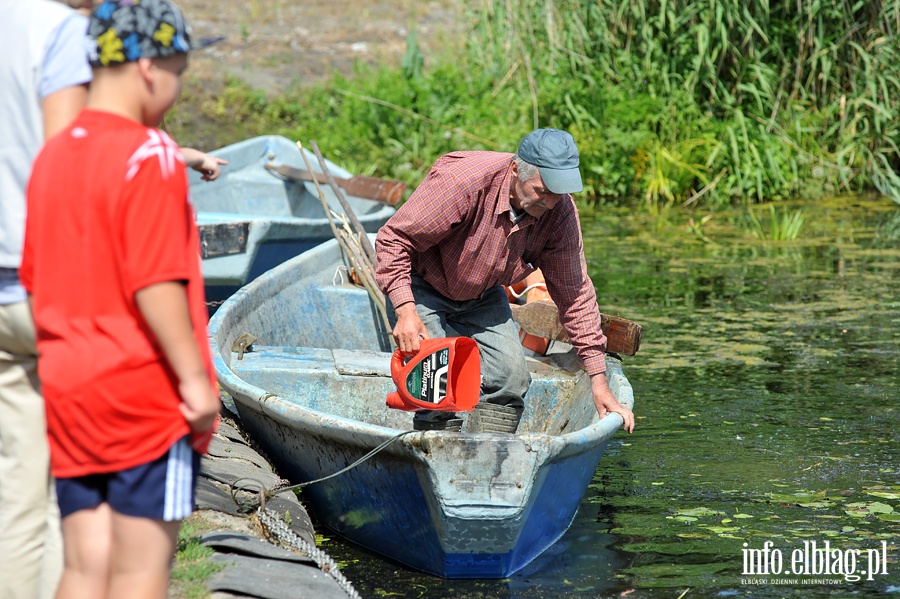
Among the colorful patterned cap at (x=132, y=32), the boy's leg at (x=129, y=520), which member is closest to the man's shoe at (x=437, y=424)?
the boy's leg at (x=129, y=520)

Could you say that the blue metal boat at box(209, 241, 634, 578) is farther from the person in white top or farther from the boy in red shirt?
the boy in red shirt

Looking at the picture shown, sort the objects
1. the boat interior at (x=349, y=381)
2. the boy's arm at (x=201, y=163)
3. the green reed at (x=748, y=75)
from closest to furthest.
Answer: the boy's arm at (x=201, y=163), the boat interior at (x=349, y=381), the green reed at (x=748, y=75)

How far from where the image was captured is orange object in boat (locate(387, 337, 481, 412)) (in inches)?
161

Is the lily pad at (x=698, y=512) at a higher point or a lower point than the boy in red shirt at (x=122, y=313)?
lower

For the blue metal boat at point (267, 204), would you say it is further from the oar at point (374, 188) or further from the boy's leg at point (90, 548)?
the boy's leg at point (90, 548)

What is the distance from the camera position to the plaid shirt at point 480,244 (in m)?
4.22

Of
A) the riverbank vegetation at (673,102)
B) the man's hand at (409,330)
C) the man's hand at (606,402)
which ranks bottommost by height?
the riverbank vegetation at (673,102)

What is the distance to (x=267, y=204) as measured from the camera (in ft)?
31.5

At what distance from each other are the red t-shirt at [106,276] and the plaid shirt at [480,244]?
2114 mm

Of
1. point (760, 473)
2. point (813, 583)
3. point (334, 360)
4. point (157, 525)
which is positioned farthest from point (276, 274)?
point (157, 525)

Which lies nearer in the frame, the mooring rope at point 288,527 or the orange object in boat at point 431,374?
the mooring rope at point 288,527

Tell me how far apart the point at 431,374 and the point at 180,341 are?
209 centimetres

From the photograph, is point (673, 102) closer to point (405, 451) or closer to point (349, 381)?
point (349, 381)

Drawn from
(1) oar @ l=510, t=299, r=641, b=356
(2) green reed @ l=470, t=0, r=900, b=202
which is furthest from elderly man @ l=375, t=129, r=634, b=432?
(2) green reed @ l=470, t=0, r=900, b=202
